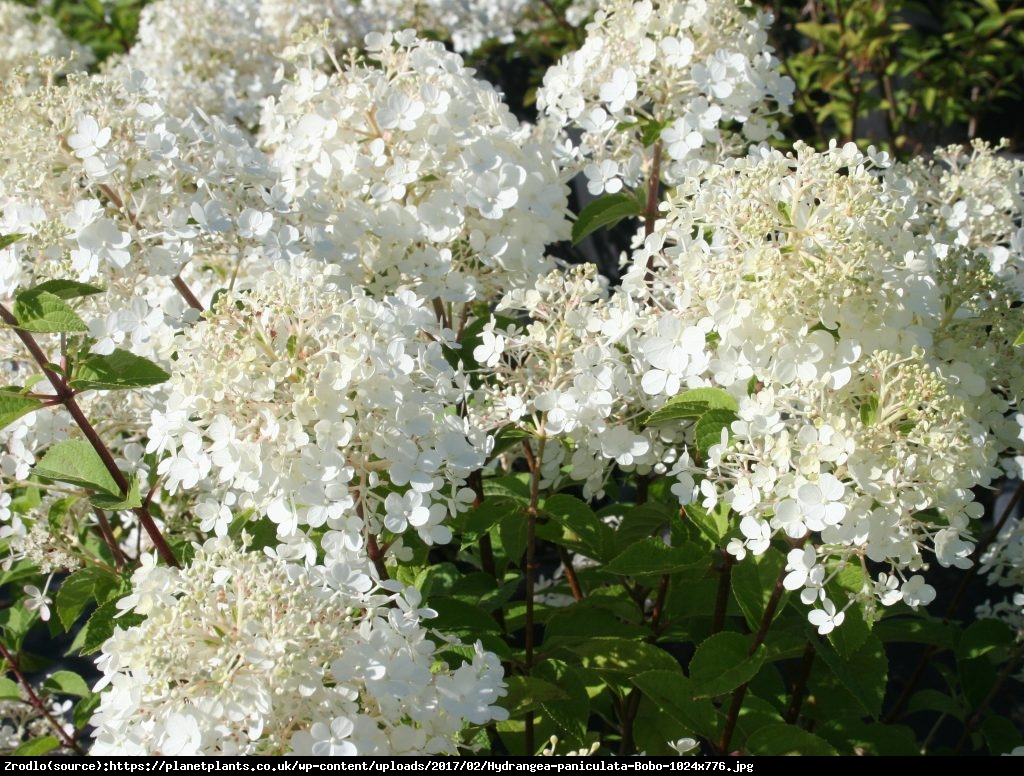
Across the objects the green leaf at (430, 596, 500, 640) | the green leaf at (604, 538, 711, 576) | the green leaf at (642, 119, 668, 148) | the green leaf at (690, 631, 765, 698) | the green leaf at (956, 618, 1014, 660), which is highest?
the green leaf at (642, 119, 668, 148)

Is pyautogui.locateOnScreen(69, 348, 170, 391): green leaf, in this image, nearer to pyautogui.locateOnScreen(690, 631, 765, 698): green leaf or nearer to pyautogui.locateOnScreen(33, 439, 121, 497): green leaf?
pyautogui.locateOnScreen(33, 439, 121, 497): green leaf

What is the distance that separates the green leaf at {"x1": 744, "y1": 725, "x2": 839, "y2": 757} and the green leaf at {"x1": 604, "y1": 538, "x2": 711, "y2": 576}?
32cm

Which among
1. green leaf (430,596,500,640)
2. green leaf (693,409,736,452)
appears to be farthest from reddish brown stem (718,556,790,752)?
green leaf (430,596,500,640)

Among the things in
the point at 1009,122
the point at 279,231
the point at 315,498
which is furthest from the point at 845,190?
the point at 1009,122

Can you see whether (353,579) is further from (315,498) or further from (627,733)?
(627,733)

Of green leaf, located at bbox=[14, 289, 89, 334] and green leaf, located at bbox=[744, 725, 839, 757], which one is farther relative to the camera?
green leaf, located at bbox=[744, 725, 839, 757]

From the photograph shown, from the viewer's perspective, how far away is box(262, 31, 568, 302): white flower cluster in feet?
6.73

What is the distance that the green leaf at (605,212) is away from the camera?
2275 millimetres

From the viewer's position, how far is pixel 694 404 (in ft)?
5.50

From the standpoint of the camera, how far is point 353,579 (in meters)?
1.42

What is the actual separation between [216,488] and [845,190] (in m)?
1.13

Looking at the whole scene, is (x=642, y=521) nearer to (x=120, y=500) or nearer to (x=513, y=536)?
(x=513, y=536)

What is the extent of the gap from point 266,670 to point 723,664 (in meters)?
0.84

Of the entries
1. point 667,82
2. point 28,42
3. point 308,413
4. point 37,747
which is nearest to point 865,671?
point 308,413
